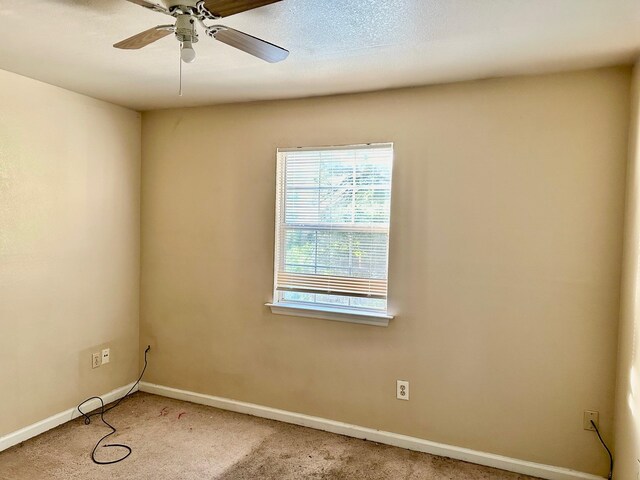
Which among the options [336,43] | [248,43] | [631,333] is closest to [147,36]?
[248,43]

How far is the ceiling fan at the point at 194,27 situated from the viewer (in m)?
1.45

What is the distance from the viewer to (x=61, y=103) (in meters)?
2.95

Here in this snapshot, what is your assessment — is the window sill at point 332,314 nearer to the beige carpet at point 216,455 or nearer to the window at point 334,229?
the window at point 334,229

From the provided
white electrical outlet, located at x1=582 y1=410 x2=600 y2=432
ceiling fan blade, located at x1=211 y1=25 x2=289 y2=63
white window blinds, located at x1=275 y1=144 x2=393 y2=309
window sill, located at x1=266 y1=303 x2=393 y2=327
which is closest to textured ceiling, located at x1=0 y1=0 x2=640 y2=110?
ceiling fan blade, located at x1=211 y1=25 x2=289 y2=63

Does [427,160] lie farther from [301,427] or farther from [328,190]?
[301,427]

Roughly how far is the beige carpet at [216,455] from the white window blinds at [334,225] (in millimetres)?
929

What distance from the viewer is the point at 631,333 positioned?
6.88 ft

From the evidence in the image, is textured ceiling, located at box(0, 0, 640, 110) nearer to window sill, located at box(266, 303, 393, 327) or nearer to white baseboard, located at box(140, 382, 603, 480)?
window sill, located at box(266, 303, 393, 327)

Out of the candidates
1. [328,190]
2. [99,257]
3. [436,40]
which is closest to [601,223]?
[436,40]

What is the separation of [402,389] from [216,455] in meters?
1.24

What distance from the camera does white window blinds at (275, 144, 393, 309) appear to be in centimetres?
285

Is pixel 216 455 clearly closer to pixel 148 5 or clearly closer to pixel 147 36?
pixel 147 36

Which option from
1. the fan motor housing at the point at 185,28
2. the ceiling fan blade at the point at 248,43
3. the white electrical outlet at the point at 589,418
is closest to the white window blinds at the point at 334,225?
the ceiling fan blade at the point at 248,43

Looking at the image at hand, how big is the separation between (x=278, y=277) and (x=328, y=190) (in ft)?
2.44
